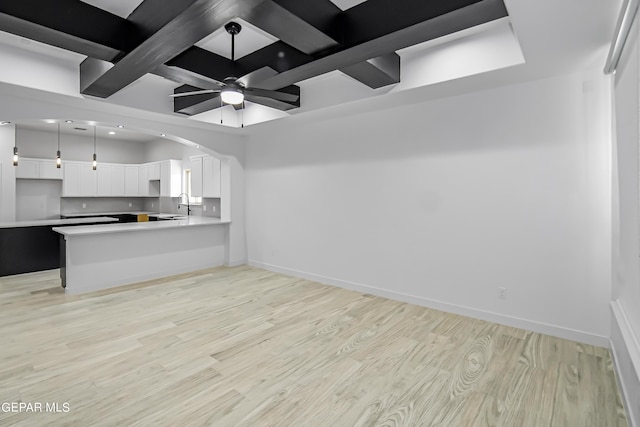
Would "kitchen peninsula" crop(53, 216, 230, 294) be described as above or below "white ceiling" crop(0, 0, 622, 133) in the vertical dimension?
below

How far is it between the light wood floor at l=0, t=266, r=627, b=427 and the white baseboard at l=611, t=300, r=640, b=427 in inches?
5.3

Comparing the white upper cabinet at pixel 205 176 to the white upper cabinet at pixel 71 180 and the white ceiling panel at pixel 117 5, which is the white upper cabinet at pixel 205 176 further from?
the white ceiling panel at pixel 117 5

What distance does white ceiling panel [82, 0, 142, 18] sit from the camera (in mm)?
2688

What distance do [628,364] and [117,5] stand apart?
14.8 ft

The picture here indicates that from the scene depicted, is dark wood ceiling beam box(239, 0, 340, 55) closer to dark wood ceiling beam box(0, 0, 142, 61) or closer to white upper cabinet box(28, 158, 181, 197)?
dark wood ceiling beam box(0, 0, 142, 61)

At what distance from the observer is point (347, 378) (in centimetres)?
256

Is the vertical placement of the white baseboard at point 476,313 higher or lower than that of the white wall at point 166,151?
lower

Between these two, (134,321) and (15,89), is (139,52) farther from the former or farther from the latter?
(134,321)

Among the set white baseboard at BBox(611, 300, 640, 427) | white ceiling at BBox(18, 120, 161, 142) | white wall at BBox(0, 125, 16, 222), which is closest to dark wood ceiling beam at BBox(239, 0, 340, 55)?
white baseboard at BBox(611, 300, 640, 427)

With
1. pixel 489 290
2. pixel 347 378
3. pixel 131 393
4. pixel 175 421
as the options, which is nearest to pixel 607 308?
pixel 489 290

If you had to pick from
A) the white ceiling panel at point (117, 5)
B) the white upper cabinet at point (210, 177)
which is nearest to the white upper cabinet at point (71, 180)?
the white upper cabinet at point (210, 177)

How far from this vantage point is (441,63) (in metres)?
3.36

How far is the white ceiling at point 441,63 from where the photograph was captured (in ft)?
7.29

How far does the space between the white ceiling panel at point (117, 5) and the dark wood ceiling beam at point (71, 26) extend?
0.15ft
